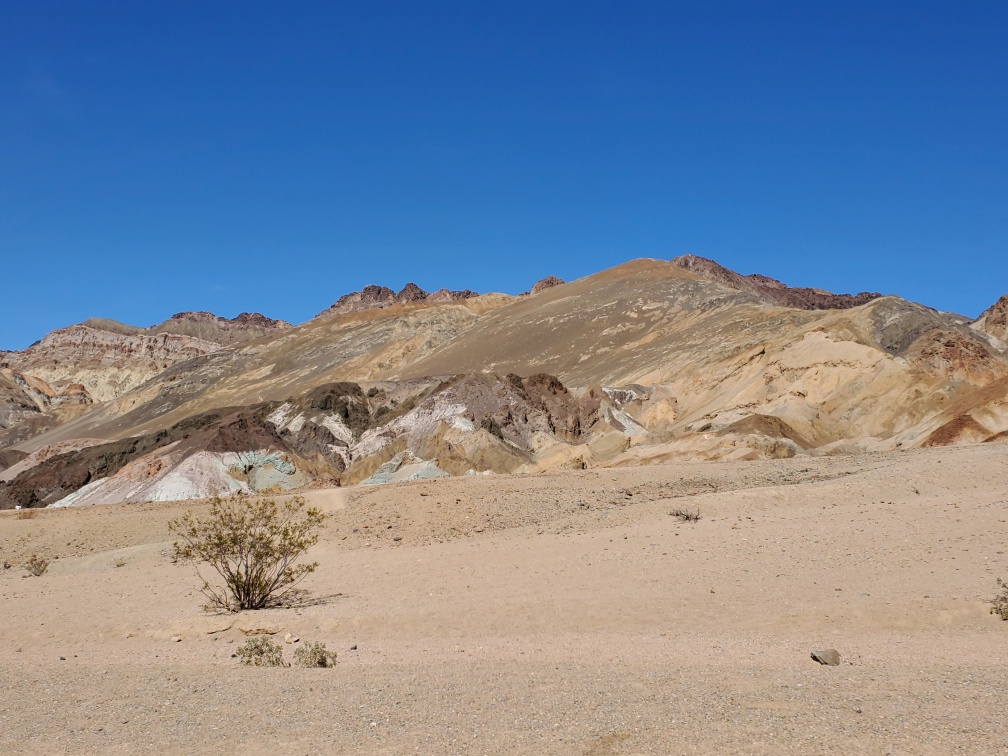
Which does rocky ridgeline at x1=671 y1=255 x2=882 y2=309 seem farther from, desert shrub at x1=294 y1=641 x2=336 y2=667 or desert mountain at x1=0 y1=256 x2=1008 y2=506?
desert shrub at x1=294 y1=641 x2=336 y2=667

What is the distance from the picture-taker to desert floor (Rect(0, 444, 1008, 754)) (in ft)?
19.7

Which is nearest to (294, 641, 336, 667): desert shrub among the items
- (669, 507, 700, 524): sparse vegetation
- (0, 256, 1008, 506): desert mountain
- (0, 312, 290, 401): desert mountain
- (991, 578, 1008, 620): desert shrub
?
(991, 578, 1008, 620): desert shrub

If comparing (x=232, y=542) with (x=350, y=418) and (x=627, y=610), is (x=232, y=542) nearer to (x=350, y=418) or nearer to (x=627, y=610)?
(x=627, y=610)

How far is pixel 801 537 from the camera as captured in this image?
12188 mm

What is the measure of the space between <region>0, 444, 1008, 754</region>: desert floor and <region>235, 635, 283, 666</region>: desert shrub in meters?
0.23

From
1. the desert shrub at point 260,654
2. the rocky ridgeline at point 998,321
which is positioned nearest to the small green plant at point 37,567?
the desert shrub at point 260,654

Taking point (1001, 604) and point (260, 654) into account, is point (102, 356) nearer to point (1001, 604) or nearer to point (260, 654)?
point (260, 654)

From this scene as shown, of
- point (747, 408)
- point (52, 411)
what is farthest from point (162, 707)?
point (52, 411)

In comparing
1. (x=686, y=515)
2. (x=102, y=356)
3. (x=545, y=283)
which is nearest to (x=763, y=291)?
(x=545, y=283)

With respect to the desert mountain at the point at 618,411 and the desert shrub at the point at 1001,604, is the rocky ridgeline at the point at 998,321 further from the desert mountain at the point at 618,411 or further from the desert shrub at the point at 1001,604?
the desert shrub at the point at 1001,604

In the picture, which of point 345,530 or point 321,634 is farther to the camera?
point 345,530

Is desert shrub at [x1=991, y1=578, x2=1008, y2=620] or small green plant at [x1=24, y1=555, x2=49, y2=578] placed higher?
small green plant at [x1=24, y1=555, x2=49, y2=578]

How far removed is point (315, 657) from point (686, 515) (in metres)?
7.48

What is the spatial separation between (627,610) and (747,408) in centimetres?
3345
